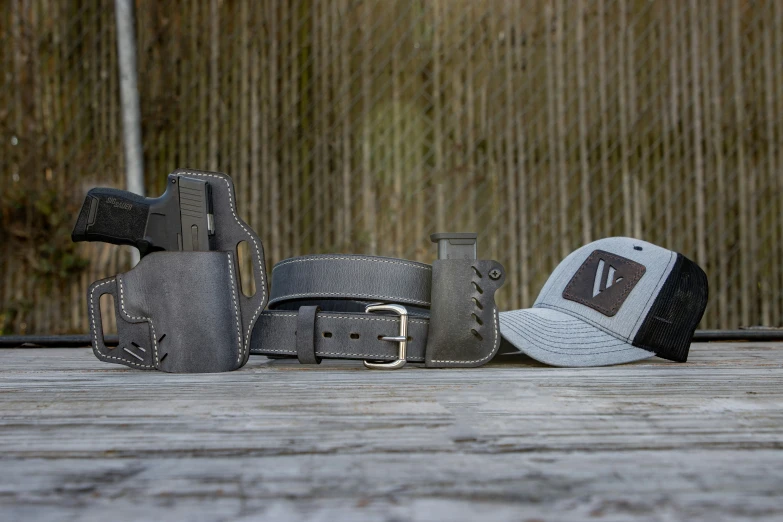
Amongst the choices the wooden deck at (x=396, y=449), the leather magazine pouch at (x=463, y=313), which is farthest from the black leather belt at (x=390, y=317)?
the wooden deck at (x=396, y=449)

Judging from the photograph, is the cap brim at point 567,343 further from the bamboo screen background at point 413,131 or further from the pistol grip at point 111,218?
the bamboo screen background at point 413,131

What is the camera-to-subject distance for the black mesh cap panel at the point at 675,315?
1.61 metres

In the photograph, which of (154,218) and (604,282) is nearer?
(154,218)

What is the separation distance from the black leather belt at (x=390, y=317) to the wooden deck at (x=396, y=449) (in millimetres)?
236

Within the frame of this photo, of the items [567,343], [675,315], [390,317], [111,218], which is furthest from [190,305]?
[675,315]

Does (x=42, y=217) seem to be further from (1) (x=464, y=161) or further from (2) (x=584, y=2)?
(2) (x=584, y=2)

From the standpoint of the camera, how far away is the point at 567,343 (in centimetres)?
161

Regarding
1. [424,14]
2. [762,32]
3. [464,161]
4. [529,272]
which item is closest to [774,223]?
[762,32]

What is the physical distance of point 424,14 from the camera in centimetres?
338

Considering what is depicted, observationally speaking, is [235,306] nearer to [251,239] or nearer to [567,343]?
[251,239]

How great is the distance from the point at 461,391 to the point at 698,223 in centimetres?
257

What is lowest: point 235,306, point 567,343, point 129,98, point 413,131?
point 567,343

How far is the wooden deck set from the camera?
0.60 metres

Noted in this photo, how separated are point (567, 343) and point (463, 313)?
0.25 metres
